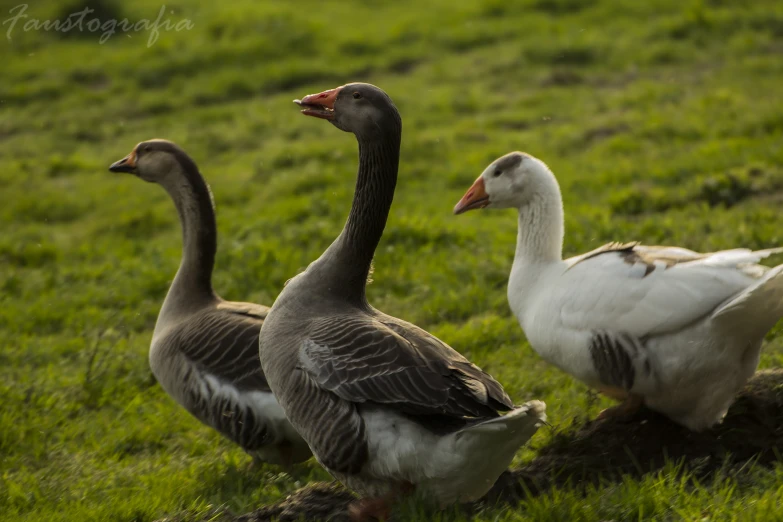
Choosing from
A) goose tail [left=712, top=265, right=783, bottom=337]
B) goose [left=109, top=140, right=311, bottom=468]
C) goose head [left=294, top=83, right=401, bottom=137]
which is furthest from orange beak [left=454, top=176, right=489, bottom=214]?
goose tail [left=712, top=265, right=783, bottom=337]

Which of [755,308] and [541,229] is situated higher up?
[541,229]

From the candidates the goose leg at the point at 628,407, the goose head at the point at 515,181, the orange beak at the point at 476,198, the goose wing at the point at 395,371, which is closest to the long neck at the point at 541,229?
the goose head at the point at 515,181

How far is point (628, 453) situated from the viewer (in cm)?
464

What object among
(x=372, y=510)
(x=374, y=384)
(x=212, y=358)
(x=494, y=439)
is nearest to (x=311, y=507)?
(x=372, y=510)

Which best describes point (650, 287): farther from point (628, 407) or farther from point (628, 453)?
point (628, 453)

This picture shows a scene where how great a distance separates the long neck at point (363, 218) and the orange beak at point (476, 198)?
1471mm

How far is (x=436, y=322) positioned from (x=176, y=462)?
2376 mm

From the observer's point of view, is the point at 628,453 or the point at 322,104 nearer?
the point at 628,453

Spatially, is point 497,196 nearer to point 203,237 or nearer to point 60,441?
point 203,237

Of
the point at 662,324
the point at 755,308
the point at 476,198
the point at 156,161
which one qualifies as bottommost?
the point at 662,324

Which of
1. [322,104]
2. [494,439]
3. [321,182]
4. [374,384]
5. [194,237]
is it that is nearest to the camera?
[494,439]

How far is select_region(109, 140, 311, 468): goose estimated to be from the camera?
520 centimetres

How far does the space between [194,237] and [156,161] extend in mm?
678

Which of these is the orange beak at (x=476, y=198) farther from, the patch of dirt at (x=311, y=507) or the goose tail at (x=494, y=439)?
the goose tail at (x=494, y=439)
